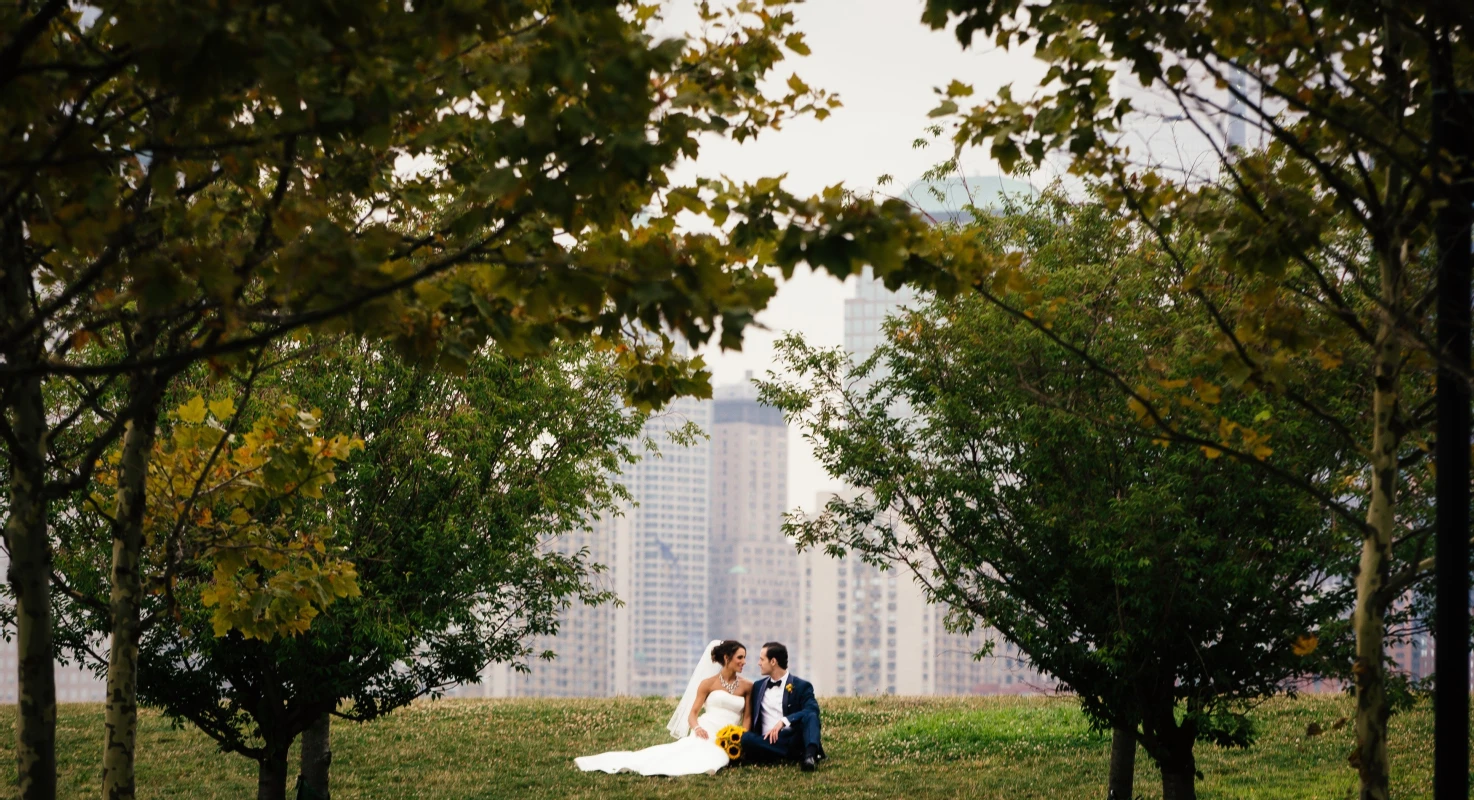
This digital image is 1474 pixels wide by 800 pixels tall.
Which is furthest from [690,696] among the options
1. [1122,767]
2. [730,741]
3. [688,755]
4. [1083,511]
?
[1083,511]

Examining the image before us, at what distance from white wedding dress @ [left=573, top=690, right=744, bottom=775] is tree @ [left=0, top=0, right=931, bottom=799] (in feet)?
30.4

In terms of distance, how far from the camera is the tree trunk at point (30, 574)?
500cm

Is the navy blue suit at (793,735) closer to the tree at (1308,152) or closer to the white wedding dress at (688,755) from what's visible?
the white wedding dress at (688,755)

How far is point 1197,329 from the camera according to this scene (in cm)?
915

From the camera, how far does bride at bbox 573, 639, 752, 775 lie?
14.2m

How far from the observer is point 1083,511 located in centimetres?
991

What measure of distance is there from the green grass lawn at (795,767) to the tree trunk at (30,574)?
826cm

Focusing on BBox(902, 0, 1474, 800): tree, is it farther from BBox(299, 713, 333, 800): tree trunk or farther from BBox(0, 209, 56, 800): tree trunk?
BBox(299, 713, 333, 800): tree trunk

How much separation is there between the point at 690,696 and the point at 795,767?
2.30m

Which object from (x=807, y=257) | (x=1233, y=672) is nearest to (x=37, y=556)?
(x=807, y=257)

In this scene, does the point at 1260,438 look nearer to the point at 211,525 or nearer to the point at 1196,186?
the point at 1196,186

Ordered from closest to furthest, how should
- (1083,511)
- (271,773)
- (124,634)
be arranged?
(124,634)
(1083,511)
(271,773)

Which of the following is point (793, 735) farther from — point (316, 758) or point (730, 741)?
point (316, 758)

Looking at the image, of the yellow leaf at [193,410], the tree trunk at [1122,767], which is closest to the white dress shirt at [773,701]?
the tree trunk at [1122,767]
